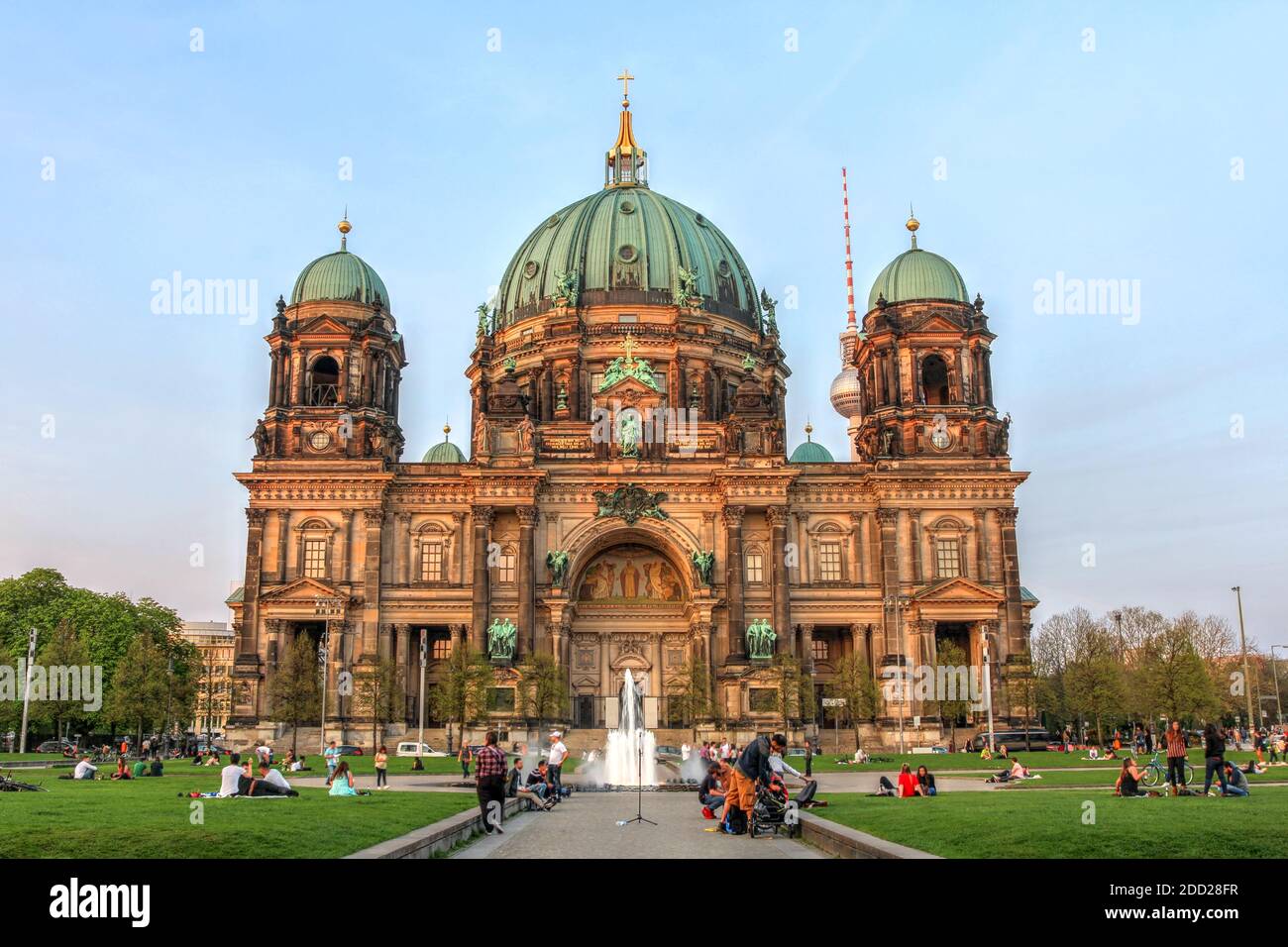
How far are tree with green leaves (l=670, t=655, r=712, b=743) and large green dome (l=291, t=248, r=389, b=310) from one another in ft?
101

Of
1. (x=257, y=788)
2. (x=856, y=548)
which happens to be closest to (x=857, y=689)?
(x=856, y=548)

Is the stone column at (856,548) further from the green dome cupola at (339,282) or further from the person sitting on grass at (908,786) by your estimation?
the person sitting on grass at (908,786)

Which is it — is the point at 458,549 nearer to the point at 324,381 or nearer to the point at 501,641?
the point at 501,641

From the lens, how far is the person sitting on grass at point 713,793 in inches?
956

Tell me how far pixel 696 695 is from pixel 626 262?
35.2m

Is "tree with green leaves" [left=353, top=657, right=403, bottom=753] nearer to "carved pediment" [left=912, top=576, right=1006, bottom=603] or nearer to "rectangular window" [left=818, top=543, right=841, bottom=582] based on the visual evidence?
"rectangular window" [left=818, top=543, right=841, bottom=582]

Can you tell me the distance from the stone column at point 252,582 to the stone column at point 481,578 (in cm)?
1255

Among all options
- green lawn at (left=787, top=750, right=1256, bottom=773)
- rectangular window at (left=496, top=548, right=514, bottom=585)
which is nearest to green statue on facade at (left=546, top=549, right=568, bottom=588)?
rectangular window at (left=496, top=548, right=514, bottom=585)

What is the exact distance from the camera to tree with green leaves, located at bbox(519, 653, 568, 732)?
6519 centimetres

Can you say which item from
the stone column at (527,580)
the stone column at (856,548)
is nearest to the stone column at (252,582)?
the stone column at (527,580)

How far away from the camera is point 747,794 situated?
21.0 m

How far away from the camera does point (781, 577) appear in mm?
70875

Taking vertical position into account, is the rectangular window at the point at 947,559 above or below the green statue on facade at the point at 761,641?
above

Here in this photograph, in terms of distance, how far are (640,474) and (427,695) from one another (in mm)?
18728
